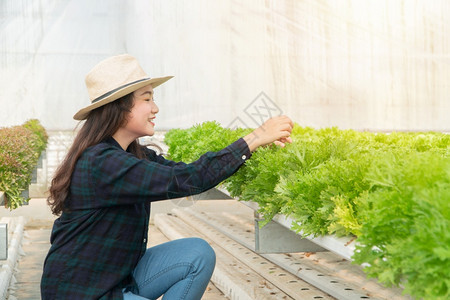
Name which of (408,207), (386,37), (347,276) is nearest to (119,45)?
(386,37)

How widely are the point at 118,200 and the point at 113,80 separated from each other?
0.61 meters

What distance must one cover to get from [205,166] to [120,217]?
0.45 meters

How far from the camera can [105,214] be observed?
275cm

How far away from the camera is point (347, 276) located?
4.36 m

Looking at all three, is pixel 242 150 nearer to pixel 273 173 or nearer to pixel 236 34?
pixel 273 173

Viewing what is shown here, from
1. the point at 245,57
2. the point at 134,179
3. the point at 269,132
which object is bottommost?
the point at 134,179

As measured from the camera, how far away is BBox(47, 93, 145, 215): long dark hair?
2.77 m

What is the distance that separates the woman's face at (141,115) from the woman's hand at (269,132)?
48cm

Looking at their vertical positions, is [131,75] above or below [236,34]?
below

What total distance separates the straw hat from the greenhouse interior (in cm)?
1

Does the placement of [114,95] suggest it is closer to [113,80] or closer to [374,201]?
[113,80]

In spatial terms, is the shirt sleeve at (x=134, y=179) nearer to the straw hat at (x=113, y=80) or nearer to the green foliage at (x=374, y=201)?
the straw hat at (x=113, y=80)

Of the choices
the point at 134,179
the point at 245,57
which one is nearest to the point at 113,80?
the point at 134,179

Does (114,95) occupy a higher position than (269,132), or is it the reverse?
(114,95)
